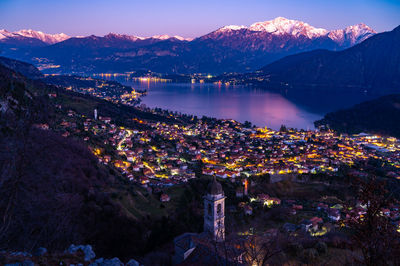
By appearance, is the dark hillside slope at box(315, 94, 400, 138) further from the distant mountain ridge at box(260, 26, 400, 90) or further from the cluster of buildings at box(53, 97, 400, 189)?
the distant mountain ridge at box(260, 26, 400, 90)

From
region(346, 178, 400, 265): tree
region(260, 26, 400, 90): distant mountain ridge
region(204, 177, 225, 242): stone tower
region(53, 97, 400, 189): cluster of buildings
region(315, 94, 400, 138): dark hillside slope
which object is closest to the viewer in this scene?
region(346, 178, 400, 265): tree

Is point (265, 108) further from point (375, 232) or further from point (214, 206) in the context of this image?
point (375, 232)

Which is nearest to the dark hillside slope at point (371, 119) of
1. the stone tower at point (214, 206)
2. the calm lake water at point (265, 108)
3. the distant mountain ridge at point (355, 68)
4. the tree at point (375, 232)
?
the calm lake water at point (265, 108)

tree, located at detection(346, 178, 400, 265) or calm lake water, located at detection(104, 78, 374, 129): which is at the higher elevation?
tree, located at detection(346, 178, 400, 265)

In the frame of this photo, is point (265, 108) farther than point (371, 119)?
Yes

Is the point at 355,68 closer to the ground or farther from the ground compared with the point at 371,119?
farther from the ground

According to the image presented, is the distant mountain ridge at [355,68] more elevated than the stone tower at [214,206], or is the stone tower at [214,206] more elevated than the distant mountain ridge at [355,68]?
the distant mountain ridge at [355,68]

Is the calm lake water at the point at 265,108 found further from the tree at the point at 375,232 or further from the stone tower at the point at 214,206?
the tree at the point at 375,232

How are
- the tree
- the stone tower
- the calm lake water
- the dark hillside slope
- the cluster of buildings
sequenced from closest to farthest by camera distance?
the tree → the stone tower → the cluster of buildings → the dark hillside slope → the calm lake water

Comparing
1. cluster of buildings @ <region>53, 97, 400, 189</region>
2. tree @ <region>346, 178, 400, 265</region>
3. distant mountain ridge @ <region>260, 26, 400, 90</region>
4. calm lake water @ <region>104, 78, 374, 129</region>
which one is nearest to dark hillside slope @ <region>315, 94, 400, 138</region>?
calm lake water @ <region>104, 78, 374, 129</region>

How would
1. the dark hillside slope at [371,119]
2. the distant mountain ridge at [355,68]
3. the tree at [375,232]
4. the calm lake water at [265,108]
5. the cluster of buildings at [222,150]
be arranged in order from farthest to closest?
1. the distant mountain ridge at [355,68]
2. the calm lake water at [265,108]
3. the dark hillside slope at [371,119]
4. the cluster of buildings at [222,150]
5. the tree at [375,232]

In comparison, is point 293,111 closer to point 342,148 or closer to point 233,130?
point 233,130

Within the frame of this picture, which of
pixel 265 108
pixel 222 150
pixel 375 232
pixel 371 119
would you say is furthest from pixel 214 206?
pixel 265 108

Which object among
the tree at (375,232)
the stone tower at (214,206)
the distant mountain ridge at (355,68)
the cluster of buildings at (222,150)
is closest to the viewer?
the tree at (375,232)
